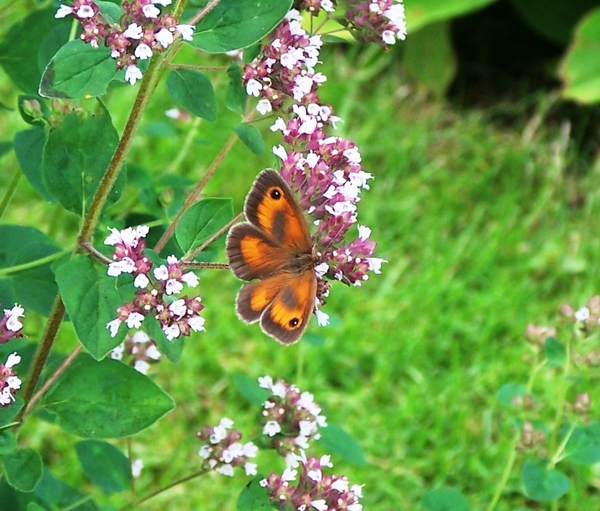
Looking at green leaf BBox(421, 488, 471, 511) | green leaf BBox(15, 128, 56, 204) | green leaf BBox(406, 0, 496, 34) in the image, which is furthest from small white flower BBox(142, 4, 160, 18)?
green leaf BBox(406, 0, 496, 34)

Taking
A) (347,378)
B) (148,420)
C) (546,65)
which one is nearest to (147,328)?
(148,420)

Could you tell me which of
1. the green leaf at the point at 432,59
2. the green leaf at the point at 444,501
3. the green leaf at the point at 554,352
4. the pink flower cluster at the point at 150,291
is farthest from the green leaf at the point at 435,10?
the pink flower cluster at the point at 150,291

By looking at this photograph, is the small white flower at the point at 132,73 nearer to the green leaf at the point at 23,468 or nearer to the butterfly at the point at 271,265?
the butterfly at the point at 271,265

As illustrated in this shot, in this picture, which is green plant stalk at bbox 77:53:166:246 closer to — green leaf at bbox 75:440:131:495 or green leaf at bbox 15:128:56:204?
green leaf at bbox 15:128:56:204

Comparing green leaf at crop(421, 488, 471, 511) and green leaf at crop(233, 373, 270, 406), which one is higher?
Answer: green leaf at crop(233, 373, 270, 406)

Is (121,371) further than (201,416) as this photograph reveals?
No

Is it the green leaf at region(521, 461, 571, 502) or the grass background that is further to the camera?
the grass background

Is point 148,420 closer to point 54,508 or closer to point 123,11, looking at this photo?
point 54,508
